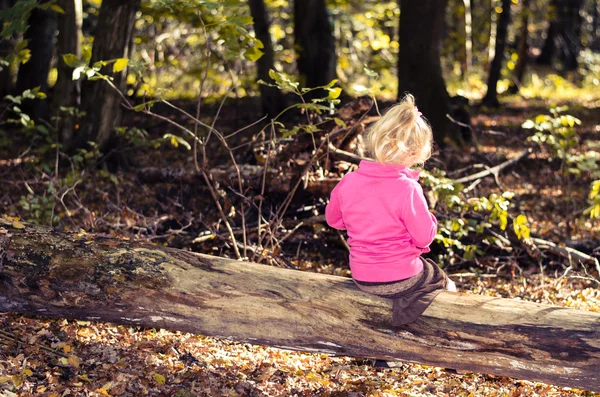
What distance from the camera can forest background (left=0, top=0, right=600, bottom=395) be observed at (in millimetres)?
4371

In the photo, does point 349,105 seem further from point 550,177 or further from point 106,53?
point 550,177

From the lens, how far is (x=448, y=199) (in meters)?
5.84

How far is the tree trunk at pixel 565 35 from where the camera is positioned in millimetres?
19766

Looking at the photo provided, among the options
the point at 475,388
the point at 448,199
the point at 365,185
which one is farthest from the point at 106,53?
the point at 475,388

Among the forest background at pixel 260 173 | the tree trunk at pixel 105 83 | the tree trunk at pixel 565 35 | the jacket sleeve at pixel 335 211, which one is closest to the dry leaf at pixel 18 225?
the forest background at pixel 260 173

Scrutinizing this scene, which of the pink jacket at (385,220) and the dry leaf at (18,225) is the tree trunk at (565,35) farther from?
the dry leaf at (18,225)

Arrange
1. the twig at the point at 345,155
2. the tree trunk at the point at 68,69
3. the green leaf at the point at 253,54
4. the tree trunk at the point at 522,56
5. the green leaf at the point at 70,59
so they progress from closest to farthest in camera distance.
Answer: the green leaf at the point at 70,59 → the green leaf at the point at 253,54 → the twig at the point at 345,155 → the tree trunk at the point at 68,69 → the tree trunk at the point at 522,56

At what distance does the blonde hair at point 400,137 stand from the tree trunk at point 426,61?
5.85 metres

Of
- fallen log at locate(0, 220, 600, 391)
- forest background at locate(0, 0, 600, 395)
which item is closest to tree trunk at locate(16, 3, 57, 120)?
forest background at locate(0, 0, 600, 395)

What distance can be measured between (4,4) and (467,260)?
8675 millimetres

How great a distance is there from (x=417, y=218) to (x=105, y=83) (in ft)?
18.5

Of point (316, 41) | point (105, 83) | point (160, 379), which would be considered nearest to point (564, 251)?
point (160, 379)

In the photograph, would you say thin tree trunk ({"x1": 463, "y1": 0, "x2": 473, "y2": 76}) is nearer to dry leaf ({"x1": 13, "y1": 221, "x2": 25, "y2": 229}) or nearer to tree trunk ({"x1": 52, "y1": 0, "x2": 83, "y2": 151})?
tree trunk ({"x1": 52, "y1": 0, "x2": 83, "y2": 151})

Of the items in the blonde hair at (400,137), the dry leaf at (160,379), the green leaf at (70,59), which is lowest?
the dry leaf at (160,379)
